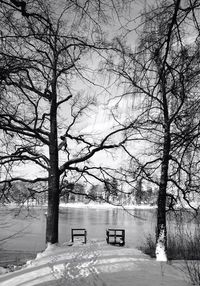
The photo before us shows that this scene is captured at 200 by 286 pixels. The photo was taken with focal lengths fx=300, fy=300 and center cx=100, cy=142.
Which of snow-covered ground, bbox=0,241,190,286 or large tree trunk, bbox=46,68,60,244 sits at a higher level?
large tree trunk, bbox=46,68,60,244

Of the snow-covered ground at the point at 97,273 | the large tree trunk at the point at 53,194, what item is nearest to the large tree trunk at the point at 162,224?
the snow-covered ground at the point at 97,273

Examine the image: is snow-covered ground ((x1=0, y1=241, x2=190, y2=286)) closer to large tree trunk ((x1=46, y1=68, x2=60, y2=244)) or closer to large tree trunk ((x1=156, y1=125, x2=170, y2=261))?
large tree trunk ((x1=156, y1=125, x2=170, y2=261))

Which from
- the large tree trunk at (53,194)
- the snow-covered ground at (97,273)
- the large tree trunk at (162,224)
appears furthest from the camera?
the large tree trunk at (53,194)

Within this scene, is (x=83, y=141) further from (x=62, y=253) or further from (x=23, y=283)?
(x=23, y=283)

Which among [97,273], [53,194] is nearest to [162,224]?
[97,273]

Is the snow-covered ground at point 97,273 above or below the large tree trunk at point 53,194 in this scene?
below

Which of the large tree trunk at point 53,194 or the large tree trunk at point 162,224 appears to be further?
the large tree trunk at point 53,194

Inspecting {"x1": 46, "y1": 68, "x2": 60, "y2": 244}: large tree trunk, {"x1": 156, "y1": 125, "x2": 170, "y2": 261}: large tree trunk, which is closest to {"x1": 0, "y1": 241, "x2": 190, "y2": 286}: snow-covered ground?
{"x1": 156, "y1": 125, "x2": 170, "y2": 261}: large tree trunk

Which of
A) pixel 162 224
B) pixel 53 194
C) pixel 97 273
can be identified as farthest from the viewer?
pixel 53 194

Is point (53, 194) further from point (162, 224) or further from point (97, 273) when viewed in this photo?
point (97, 273)

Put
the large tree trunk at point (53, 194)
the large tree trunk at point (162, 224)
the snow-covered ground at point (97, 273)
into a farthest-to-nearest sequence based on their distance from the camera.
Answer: the large tree trunk at point (53, 194) < the large tree trunk at point (162, 224) < the snow-covered ground at point (97, 273)

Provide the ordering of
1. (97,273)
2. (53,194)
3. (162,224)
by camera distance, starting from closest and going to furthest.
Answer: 1. (97,273)
2. (162,224)
3. (53,194)

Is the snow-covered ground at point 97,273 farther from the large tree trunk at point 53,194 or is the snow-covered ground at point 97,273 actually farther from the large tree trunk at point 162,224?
the large tree trunk at point 53,194

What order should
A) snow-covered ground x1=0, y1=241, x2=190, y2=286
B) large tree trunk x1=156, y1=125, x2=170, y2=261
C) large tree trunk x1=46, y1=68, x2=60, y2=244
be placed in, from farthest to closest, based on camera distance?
large tree trunk x1=46, y1=68, x2=60, y2=244, large tree trunk x1=156, y1=125, x2=170, y2=261, snow-covered ground x1=0, y1=241, x2=190, y2=286
